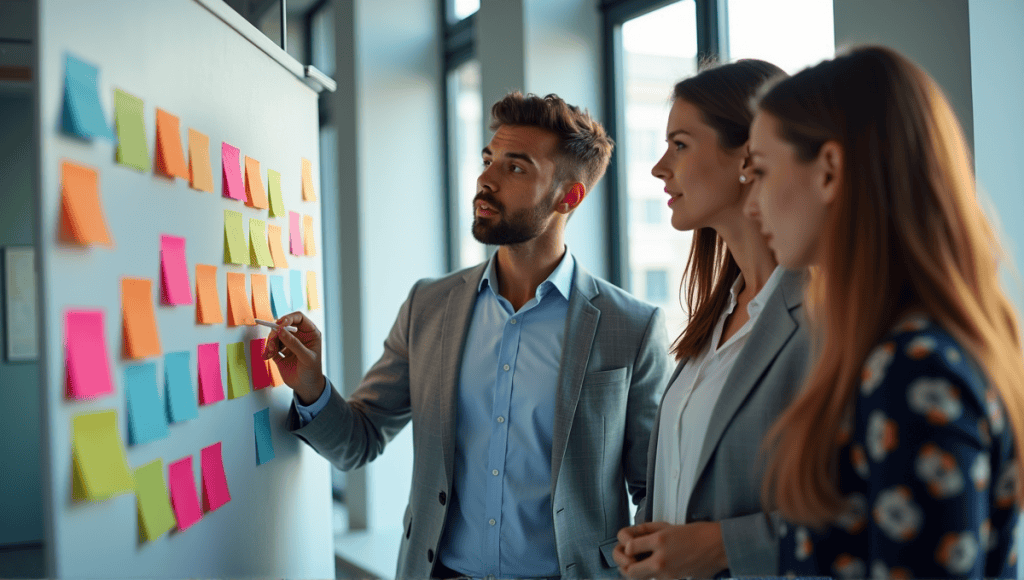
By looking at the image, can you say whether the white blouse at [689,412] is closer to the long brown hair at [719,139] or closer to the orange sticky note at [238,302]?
the long brown hair at [719,139]

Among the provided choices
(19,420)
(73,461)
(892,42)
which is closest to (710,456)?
(73,461)

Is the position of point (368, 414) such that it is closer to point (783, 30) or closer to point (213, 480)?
point (213, 480)

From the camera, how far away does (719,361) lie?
50.0 inches

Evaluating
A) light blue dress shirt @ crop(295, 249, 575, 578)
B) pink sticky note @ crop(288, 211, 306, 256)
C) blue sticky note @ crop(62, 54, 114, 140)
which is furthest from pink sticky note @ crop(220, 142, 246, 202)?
light blue dress shirt @ crop(295, 249, 575, 578)

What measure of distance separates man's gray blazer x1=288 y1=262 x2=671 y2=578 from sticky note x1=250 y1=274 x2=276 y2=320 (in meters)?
0.23

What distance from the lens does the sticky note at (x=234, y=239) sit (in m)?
1.32

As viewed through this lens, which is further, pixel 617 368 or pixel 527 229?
pixel 527 229

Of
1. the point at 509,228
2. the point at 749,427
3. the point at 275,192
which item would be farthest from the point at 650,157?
the point at 749,427

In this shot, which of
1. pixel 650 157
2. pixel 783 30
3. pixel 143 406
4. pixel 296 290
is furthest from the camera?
pixel 650 157

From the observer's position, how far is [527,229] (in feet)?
5.69

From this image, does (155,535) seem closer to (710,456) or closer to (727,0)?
(710,456)

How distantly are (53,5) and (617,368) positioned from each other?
4.01ft

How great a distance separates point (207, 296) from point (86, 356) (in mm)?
348

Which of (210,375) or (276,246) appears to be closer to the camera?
(210,375)
